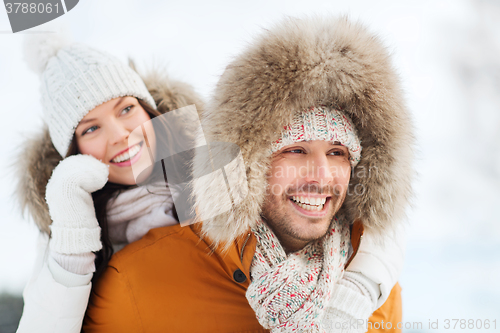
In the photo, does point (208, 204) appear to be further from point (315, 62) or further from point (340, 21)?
point (340, 21)

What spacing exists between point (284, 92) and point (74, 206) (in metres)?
1.09

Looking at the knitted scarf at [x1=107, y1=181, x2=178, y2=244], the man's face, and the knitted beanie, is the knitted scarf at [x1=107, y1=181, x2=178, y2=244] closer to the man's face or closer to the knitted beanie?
the man's face

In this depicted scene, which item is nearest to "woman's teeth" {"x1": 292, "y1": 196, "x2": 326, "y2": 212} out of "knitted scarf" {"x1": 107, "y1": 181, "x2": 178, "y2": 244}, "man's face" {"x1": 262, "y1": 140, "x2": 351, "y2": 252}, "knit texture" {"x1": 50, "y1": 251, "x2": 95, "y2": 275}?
"man's face" {"x1": 262, "y1": 140, "x2": 351, "y2": 252}

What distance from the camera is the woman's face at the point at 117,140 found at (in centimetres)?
176

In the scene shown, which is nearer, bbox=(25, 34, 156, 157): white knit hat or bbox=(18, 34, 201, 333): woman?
bbox=(18, 34, 201, 333): woman

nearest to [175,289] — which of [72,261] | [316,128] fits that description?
[72,261]

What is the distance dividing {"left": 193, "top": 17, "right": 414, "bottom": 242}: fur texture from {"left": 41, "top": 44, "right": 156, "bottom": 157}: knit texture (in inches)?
27.9

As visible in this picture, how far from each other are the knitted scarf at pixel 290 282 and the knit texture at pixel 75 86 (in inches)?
44.9

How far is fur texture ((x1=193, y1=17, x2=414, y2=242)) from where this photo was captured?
134 cm

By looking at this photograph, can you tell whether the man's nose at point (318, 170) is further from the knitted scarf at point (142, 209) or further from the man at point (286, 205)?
the knitted scarf at point (142, 209)

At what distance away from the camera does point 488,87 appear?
4.84m

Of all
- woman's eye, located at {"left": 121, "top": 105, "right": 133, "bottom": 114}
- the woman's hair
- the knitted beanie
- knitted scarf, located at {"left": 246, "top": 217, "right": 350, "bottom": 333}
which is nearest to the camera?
knitted scarf, located at {"left": 246, "top": 217, "right": 350, "bottom": 333}

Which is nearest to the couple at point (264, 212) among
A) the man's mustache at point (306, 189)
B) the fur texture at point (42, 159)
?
the man's mustache at point (306, 189)

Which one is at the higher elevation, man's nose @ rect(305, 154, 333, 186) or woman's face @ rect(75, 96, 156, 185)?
woman's face @ rect(75, 96, 156, 185)
